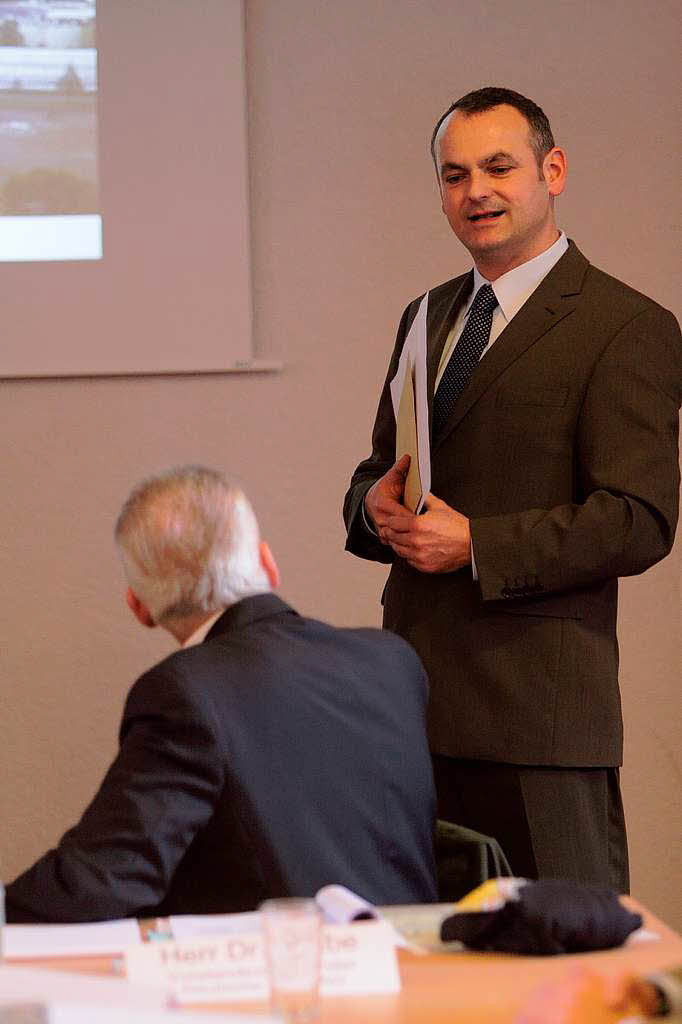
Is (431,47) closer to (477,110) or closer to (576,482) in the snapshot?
(477,110)

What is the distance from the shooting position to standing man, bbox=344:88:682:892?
2.33 m

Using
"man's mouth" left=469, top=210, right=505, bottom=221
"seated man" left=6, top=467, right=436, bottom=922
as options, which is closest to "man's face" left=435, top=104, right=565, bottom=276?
"man's mouth" left=469, top=210, right=505, bottom=221

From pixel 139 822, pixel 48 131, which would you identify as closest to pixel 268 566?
pixel 139 822

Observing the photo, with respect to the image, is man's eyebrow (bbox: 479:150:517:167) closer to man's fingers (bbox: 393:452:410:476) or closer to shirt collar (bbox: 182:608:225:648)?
man's fingers (bbox: 393:452:410:476)

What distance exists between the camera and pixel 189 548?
1.87 m

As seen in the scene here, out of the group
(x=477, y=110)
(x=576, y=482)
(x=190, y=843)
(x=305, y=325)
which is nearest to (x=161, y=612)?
(x=190, y=843)

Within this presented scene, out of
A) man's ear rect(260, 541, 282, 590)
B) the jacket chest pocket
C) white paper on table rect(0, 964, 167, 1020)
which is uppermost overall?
the jacket chest pocket

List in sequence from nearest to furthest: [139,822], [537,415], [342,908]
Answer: [342,908]
[139,822]
[537,415]

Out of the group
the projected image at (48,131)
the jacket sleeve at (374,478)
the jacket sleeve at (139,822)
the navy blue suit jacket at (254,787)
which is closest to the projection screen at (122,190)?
the projected image at (48,131)

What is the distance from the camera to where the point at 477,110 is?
2523 millimetres

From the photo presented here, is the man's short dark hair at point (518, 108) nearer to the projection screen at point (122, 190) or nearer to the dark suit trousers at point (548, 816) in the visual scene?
the dark suit trousers at point (548, 816)

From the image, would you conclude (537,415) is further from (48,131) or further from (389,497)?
(48,131)

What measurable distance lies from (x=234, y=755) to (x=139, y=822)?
0.14m

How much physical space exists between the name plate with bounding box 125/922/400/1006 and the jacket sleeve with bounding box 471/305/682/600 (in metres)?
1.02
